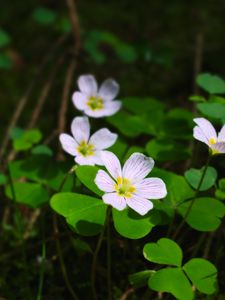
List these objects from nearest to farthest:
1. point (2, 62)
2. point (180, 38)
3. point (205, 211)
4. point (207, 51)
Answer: point (205, 211), point (2, 62), point (207, 51), point (180, 38)

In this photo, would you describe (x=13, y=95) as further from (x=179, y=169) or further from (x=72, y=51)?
(x=179, y=169)

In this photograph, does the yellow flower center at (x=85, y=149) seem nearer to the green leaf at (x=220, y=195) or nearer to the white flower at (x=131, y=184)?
the white flower at (x=131, y=184)

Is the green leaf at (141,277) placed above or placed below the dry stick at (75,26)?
below

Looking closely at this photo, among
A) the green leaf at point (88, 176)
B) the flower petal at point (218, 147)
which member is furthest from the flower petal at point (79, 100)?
the flower petal at point (218, 147)

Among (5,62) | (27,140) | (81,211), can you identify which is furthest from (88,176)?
(5,62)

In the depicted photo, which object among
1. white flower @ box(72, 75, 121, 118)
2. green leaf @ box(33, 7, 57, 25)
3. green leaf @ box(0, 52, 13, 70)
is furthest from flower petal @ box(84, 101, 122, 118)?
green leaf @ box(33, 7, 57, 25)

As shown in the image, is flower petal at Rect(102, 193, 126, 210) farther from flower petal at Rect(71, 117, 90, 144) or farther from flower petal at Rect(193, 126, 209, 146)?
flower petal at Rect(71, 117, 90, 144)

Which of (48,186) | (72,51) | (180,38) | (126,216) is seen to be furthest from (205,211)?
(180,38)

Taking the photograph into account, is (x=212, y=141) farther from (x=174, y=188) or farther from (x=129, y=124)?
(x=129, y=124)
